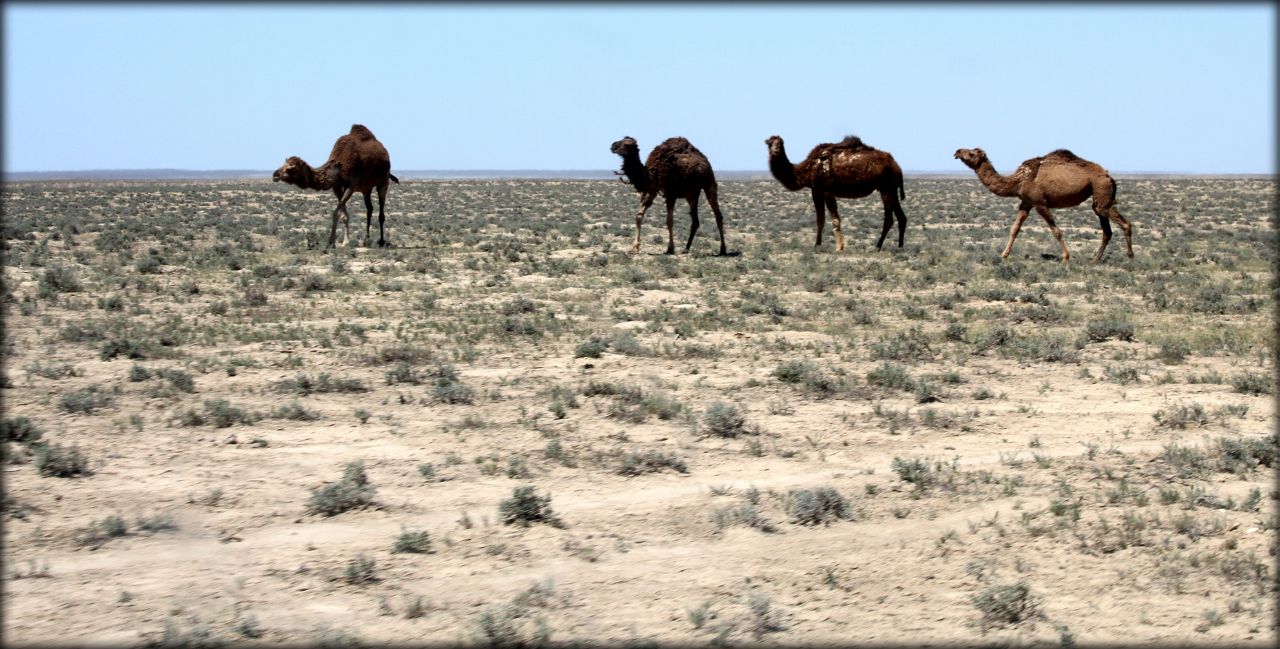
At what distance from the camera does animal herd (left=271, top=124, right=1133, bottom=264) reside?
68.1 ft

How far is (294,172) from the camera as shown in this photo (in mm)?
22203

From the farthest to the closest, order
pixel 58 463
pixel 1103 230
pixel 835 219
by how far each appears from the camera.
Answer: pixel 835 219, pixel 1103 230, pixel 58 463

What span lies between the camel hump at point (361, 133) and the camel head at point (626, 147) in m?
5.38

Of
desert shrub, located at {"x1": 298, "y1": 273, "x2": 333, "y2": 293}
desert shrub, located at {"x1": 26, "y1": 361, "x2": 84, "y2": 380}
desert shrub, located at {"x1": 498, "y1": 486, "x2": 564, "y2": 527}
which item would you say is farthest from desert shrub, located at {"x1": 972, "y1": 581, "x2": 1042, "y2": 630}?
desert shrub, located at {"x1": 298, "y1": 273, "x2": 333, "y2": 293}

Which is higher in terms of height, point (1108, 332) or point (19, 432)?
point (1108, 332)

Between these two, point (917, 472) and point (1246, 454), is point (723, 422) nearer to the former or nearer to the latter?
point (917, 472)

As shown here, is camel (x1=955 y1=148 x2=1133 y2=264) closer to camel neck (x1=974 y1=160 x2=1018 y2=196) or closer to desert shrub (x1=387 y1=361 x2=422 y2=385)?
camel neck (x1=974 y1=160 x2=1018 y2=196)

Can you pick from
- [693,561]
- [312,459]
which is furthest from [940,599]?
[312,459]

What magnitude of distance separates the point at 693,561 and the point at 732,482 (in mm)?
1398

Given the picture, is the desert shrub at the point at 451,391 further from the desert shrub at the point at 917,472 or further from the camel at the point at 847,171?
the camel at the point at 847,171

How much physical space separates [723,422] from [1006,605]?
348 cm

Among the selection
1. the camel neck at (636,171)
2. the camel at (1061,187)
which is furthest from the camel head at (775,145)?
the camel at (1061,187)

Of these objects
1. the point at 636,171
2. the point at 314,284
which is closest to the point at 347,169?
the point at 636,171

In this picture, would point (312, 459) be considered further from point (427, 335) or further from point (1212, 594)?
point (1212, 594)
